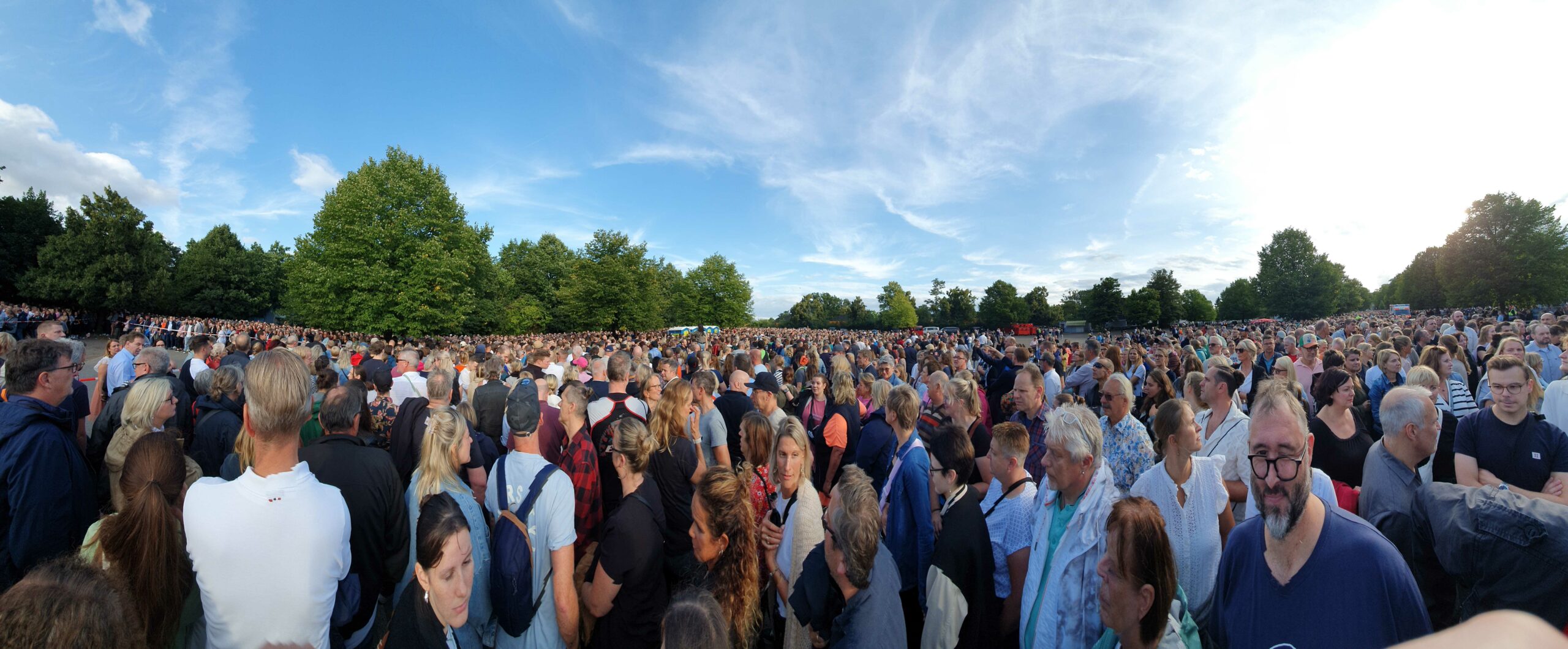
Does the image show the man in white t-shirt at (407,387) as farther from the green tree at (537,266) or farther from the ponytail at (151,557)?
the green tree at (537,266)

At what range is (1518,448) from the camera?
3135 mm

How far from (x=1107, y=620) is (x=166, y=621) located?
3769 millimetres

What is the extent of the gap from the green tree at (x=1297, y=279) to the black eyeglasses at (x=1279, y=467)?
7863cm

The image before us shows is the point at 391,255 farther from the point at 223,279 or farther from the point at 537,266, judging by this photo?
the point at 223,279

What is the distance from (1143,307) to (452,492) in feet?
249

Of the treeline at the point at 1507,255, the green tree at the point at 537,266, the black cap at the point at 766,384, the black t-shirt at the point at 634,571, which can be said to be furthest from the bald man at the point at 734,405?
the treeline at the point at 1507,255

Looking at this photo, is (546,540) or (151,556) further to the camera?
(546,540)

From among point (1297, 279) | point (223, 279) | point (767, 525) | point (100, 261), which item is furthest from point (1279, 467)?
point (1297, 279)

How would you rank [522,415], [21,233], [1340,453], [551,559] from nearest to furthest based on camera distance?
[551,559] → [522,415] → [1340,453] → [21,233]

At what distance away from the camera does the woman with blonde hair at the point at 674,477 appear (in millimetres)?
4070

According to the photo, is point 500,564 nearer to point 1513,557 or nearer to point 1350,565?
point 1350,565

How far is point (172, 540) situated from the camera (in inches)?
85.1

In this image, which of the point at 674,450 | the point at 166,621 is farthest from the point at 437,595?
the point at 674,450

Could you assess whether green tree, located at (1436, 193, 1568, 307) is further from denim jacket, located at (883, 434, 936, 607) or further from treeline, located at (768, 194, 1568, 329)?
denim jacket, located at (883, 434, 936, 607)
